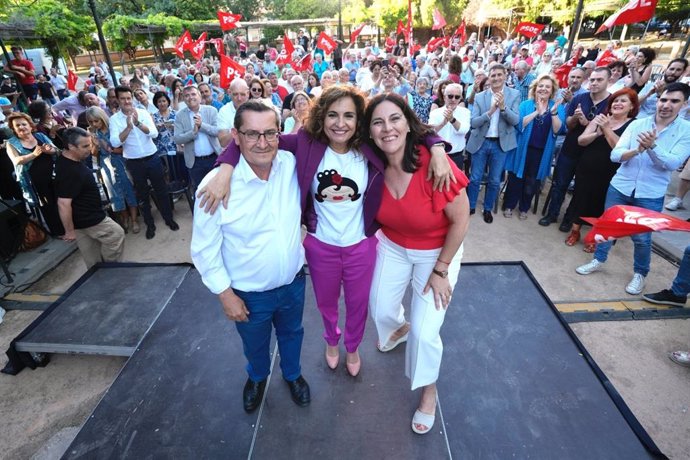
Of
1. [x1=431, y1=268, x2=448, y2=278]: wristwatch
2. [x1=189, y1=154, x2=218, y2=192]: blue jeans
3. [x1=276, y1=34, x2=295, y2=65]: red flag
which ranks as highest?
[x1=276, y1=34, x2=295, y2=65]: red flag

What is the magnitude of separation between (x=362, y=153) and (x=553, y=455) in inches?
84.5

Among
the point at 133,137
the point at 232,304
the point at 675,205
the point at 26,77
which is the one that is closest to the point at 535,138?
the point at 675,205

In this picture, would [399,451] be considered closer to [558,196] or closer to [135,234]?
[558,196]

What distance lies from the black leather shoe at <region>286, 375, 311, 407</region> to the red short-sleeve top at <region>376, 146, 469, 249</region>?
3.99 feet

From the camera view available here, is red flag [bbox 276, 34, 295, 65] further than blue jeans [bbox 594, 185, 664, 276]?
Yes

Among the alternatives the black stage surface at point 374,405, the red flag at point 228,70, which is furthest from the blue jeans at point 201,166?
the black stage surface at point 374,405

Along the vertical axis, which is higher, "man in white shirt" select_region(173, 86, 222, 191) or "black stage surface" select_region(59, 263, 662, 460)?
"man in white shirt" select_region(173, 86, 222, 191)

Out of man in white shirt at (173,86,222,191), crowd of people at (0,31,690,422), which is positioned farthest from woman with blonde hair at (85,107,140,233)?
man in white shirt at (173,86,222,191)

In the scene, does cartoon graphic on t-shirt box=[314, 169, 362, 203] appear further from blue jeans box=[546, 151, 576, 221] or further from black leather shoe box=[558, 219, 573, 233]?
black leather shoe box=[558, 219, 573, 233]

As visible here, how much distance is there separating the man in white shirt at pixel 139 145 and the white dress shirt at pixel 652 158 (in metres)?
5.70

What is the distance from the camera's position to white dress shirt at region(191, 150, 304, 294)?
192 cm

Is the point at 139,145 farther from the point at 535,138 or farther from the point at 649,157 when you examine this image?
the point at 649,157

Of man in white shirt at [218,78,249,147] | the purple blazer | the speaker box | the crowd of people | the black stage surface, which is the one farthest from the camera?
man in white shirt at [218,78,249,147]

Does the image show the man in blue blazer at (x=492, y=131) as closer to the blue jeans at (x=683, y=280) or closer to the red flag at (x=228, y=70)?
the blue jeans at (x=683, y=280)
